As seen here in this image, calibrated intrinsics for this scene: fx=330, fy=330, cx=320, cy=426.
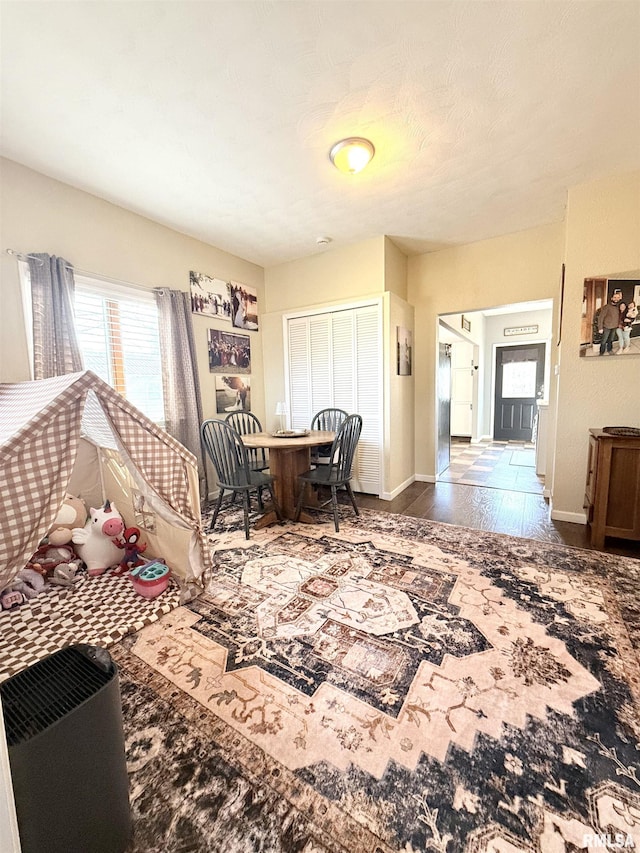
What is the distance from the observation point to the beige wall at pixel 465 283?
3.46 m

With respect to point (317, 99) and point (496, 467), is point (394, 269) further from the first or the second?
point (496, 467)

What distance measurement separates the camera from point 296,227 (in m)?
3.30

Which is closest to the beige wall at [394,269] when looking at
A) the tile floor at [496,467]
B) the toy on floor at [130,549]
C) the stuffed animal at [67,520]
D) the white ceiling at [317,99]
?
the white ceiling at [317,99]

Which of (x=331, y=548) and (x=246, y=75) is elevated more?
(x=246, y=75)

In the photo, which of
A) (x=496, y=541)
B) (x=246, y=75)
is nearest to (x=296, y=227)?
(x=246, y=75)

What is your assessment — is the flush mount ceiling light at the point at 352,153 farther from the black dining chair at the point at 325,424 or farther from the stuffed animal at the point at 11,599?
the stuffed animal at the point at 11,599

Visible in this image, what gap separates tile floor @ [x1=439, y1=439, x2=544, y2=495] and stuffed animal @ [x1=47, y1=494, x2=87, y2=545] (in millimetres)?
3936

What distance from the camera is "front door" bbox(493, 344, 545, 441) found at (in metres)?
7.05

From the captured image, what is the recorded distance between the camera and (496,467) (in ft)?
16.6

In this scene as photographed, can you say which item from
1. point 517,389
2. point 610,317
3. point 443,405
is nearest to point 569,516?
point 610,317

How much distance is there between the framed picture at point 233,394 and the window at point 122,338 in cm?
73

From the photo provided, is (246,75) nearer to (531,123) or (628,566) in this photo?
(531,123)

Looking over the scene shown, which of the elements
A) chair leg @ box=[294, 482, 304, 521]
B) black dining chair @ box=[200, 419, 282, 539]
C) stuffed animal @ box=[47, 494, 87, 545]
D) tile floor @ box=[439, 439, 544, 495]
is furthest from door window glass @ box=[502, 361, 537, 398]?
stuffed animal @ box=[47, 494, 87, 545]

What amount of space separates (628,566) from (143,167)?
4324 mm
